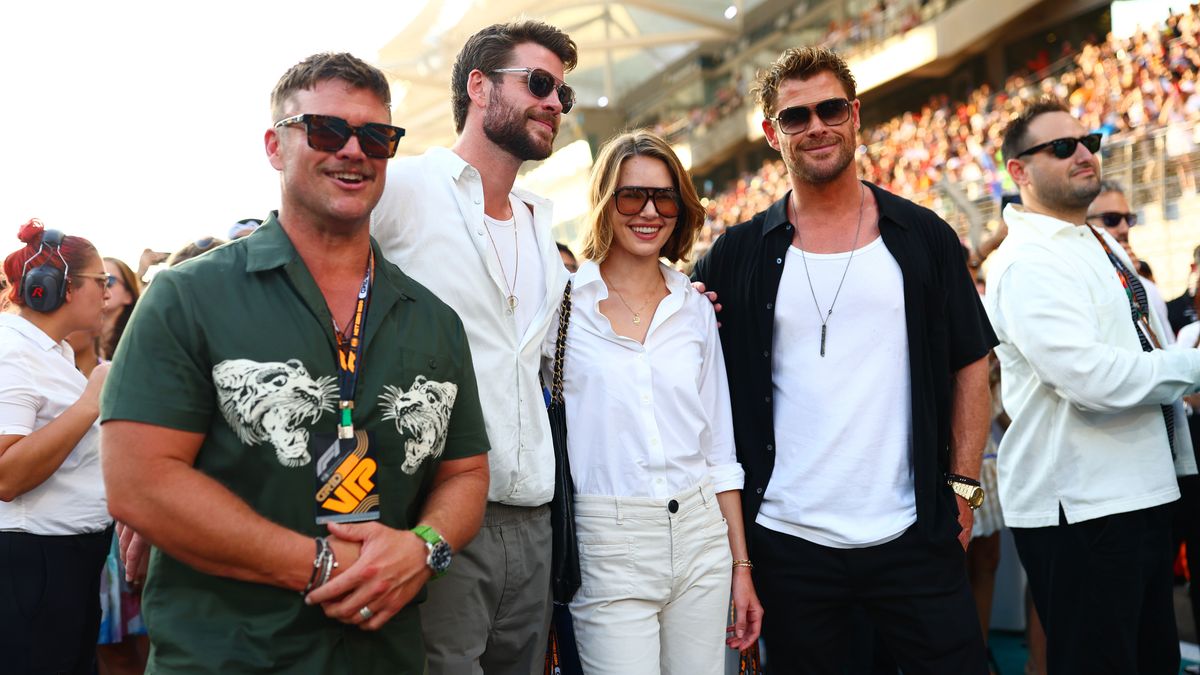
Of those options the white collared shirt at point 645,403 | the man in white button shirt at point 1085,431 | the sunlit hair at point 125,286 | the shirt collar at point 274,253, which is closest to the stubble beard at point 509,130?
the white collared shirt at point 645,403

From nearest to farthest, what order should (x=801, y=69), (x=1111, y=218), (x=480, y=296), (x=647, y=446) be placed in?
1. (x=480, y=296)
2. (x=647, y=446)
3. (x=801, y=69)
4. (x=1111, y=218)

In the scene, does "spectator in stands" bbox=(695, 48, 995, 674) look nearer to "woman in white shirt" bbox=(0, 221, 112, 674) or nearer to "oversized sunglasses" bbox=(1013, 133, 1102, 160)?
"oversized sunglasses" bbox=(1013, 133, 1102, 160)

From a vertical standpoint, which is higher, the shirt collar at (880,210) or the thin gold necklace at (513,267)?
the shirt collar at (880,210)

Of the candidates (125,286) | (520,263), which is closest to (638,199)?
(520,263)

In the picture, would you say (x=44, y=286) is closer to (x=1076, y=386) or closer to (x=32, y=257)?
(x=32, y=257)

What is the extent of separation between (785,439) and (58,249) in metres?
2.87

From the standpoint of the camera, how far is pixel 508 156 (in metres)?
3.15

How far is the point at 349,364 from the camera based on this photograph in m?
2.19

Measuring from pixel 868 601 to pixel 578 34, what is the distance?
3793 centimetres

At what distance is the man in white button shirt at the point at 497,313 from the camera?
8.97 feet

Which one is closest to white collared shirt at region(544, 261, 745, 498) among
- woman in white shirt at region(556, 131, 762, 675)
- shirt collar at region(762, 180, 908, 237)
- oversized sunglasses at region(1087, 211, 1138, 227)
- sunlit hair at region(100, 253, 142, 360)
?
woman in white shirt at region(556, 131, 762, 675)

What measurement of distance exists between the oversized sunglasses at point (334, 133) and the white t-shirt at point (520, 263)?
0.71m

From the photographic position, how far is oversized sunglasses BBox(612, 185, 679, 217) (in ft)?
10.7

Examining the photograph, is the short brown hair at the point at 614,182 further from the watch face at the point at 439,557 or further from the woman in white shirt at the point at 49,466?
the woman in white shirt at the point at 49,466
